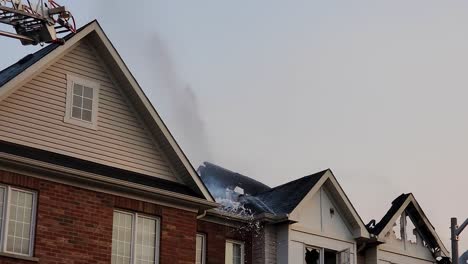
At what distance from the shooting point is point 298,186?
3031 cm

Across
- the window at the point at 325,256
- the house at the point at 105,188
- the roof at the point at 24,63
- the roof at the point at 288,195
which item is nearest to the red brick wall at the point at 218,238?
the house at the point at 105,188

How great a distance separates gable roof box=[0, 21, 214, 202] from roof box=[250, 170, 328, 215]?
13.0ft

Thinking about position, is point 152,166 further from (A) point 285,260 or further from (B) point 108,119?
(A) point 285,260

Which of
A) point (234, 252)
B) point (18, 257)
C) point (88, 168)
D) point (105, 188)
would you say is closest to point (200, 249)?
point (234, 252)

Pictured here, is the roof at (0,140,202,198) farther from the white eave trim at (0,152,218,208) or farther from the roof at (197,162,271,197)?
the roof at (197,162,271,197)

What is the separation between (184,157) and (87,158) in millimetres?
2773

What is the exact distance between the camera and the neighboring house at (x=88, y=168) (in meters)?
22.5

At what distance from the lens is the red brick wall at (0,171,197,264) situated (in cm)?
2244

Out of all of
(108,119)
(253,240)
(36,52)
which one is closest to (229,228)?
(253,240)

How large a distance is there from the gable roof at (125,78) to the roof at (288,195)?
13.0ft

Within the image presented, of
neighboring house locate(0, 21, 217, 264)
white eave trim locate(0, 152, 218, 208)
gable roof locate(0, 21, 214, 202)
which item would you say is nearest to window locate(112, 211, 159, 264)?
neighboring house locate(0, 21, 217, 264)

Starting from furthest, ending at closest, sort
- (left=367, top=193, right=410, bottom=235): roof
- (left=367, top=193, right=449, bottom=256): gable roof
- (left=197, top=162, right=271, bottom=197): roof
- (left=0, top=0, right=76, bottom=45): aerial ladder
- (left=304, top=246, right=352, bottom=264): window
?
(left=197, top=162, right=271, bottom=197): roof
(left=367, top=193, right=449, bottom=256): gable roof
(left=367, top=193, right=410, bottom=235): roof
(left=304, top=246, right=352, bottom=264): window
(left=0, top=0, right=76, bottom=45): aerial ladder

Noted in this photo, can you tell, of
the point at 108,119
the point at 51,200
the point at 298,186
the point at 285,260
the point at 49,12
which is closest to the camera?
the point at 49,12

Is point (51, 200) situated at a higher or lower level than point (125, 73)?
lower
